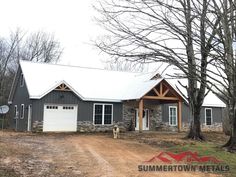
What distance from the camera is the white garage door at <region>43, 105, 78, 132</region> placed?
73.4 feet

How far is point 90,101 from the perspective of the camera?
946 inches

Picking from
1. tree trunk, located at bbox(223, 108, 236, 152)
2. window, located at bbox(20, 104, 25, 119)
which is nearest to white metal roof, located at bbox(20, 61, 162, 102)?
window, located at bbox(20, 104, 25, 119)

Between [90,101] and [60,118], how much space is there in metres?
2.69

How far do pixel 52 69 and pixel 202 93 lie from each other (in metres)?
13.1

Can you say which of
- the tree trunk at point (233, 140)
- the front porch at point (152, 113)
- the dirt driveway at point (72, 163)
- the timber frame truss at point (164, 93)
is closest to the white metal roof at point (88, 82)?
the timber frame truss at point (164, 93)

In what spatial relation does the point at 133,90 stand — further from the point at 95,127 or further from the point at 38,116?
the point at 38,116

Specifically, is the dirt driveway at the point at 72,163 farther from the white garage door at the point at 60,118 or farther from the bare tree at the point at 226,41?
the white garage door at the point at 60,118

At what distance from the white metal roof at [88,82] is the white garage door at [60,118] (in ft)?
4.31

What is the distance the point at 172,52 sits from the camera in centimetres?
1113

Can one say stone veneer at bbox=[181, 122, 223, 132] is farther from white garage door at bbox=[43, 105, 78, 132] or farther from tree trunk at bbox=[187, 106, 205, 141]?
white garage door at bbox=[43, 105, 78, 132]

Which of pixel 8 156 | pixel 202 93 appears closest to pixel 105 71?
pixel 202 93

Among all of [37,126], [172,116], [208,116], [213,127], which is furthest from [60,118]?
[213,127]

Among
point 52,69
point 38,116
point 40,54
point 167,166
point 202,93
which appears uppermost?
point 40,54

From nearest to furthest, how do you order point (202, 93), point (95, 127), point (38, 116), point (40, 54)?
point (202, 93), point (38, 116), point (95, 127), point (40, 54)
